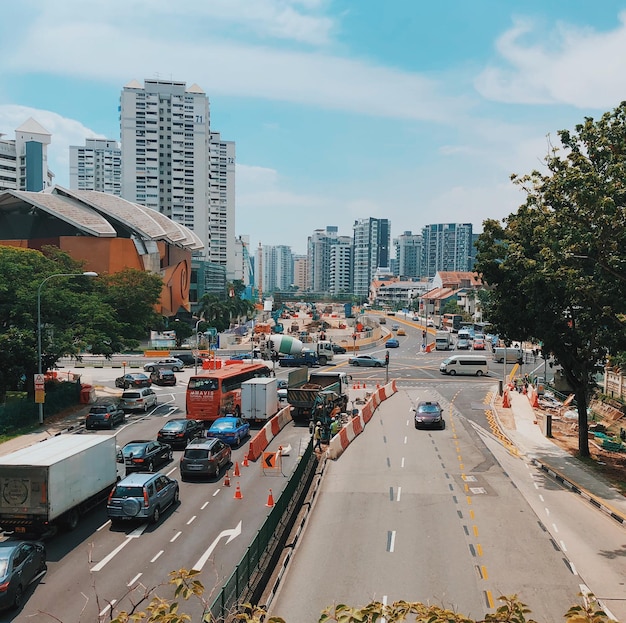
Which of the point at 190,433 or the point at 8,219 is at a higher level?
the point at 8,219

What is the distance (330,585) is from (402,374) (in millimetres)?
47566

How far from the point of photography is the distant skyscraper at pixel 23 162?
140 metres

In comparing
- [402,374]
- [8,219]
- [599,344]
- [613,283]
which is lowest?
[402,374]

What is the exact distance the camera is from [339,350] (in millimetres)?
78875

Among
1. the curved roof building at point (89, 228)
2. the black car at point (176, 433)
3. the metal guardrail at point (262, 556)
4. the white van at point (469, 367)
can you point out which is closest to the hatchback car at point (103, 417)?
the black car at point (176, 433)

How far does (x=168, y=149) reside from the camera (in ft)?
482

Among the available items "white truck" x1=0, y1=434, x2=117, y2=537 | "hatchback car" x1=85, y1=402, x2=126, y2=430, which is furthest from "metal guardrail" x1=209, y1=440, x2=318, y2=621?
"hatchback car" x1=85, y1=402, x2=126, y2=430

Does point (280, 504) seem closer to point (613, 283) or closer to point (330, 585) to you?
point (330, 585)

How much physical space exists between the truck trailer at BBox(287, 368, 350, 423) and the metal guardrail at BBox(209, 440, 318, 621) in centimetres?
1163

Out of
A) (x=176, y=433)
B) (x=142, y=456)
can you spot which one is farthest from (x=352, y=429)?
(x=142, y=456)

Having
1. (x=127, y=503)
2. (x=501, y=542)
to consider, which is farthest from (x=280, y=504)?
(x=501, y=542)

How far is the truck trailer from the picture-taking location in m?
34.4

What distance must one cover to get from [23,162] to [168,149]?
3401 centimetres

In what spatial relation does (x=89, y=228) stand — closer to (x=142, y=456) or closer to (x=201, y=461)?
(x=142, y=456)
